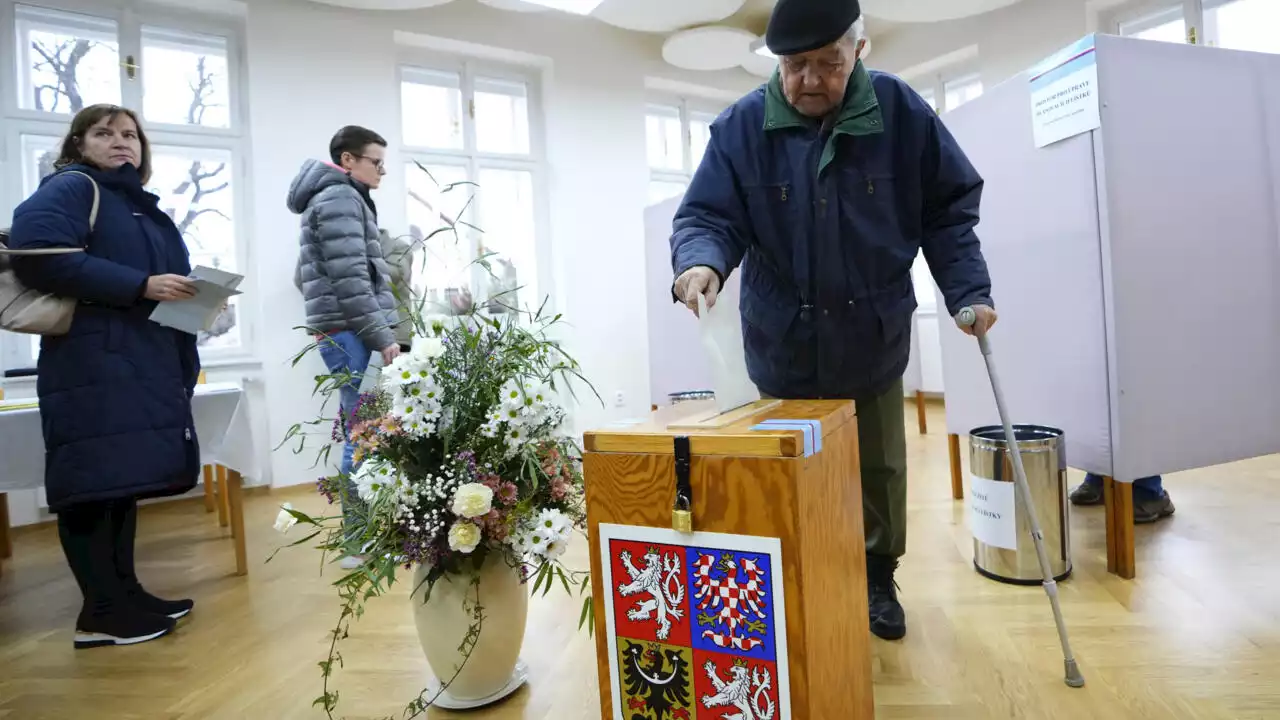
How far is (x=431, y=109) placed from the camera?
4.80m

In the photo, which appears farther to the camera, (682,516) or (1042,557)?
(1042,557)

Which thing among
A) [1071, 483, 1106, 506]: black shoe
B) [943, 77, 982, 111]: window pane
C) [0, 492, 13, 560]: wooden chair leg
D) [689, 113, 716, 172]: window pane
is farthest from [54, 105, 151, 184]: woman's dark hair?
[943, 77, 982, 111]: window pane

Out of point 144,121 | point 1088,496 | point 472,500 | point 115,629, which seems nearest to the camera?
point 472,500

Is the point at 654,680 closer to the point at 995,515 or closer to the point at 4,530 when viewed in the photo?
the point at 995,515

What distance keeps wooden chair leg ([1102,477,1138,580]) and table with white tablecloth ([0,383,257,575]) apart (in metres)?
2.61

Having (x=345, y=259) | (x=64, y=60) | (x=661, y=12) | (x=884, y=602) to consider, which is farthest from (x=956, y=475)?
(x=64, y=60)

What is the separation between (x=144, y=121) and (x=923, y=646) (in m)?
4.28

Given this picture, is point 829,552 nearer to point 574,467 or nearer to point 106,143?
point 574,467

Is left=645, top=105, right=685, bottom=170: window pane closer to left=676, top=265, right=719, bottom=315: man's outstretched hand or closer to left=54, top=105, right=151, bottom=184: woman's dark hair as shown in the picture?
left=54, top=105, right=151, bottom=184: woman's dark hair

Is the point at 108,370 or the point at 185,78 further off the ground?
the point at 185,78

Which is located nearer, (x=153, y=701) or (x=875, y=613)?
(x=153, y=701)

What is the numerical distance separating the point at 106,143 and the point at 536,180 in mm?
3308

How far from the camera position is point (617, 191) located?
17.1ft

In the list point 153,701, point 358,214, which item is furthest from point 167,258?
point 153,701
